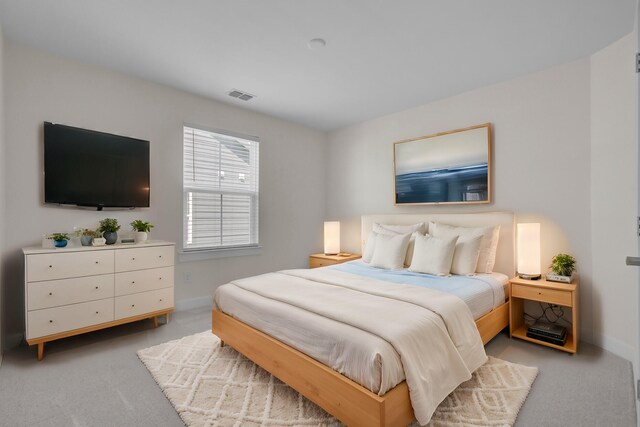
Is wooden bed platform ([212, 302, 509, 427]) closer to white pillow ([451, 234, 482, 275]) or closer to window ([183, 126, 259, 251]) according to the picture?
white pillow ([451, 234, 482, 275])

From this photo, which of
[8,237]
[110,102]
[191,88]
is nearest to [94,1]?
[110,102]

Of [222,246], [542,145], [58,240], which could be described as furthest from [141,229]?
[542,145]

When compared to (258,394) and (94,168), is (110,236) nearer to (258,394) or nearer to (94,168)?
(94,168)

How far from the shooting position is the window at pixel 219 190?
147 inches

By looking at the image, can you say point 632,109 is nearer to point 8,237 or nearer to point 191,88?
point 191,88

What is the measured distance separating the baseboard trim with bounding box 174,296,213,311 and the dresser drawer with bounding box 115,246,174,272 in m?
0.73

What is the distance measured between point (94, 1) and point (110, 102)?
4.03 ft

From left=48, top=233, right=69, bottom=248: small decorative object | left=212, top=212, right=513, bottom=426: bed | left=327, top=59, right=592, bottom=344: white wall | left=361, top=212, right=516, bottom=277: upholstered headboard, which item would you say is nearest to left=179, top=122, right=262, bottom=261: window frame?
left=48, top=233, right=69, bottom=248: small decorative object

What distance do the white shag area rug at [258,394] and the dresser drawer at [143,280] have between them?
608mm

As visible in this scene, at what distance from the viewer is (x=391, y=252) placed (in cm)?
345

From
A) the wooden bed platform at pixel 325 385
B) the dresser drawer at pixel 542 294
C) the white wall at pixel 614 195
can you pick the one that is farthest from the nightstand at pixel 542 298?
the wooden bed platform at pixel 325 385

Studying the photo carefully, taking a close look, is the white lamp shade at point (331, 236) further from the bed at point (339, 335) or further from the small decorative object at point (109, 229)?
the small decorative object at point (109, 229)

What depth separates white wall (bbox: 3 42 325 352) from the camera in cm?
267

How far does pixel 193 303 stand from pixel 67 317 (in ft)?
4.34
